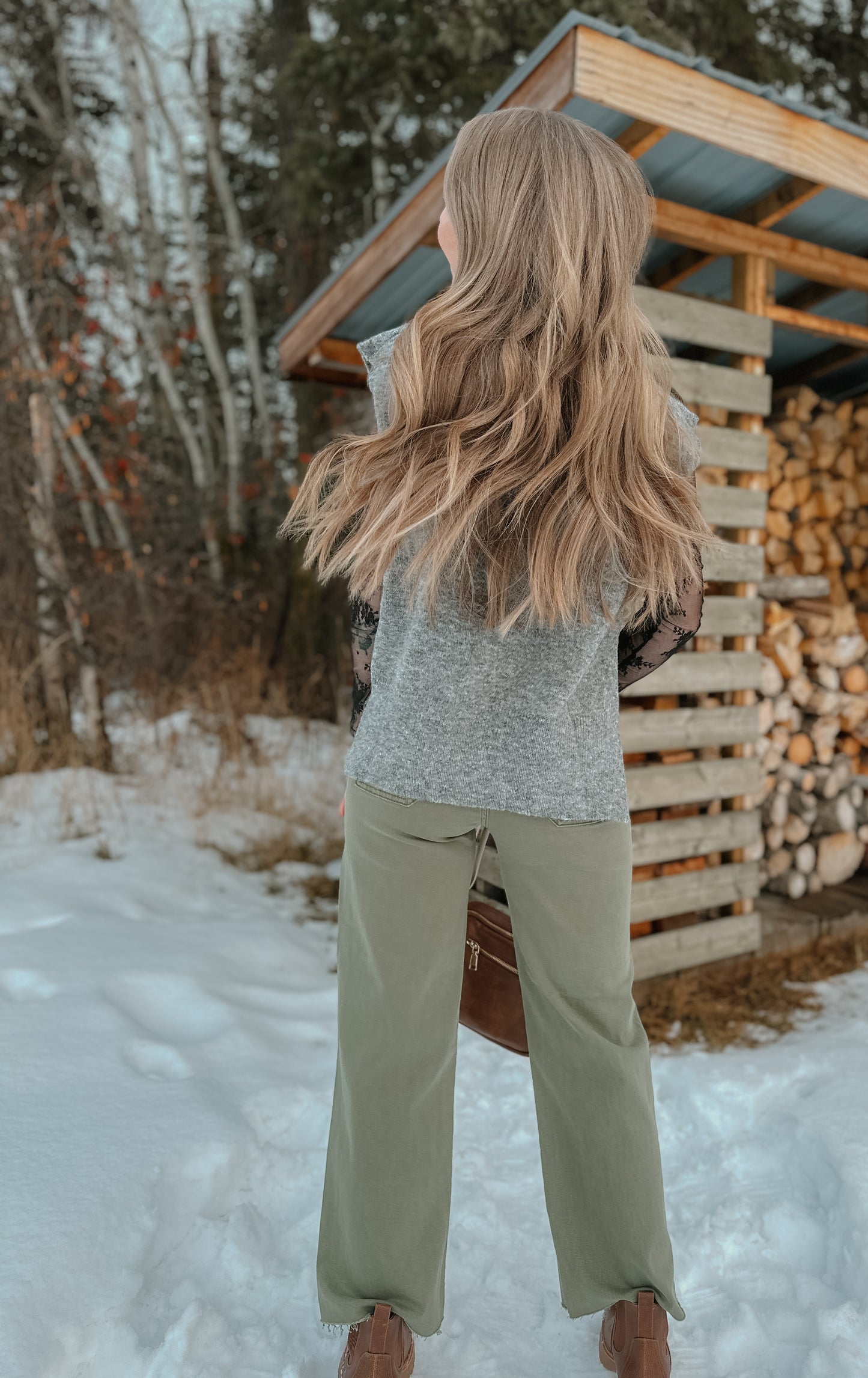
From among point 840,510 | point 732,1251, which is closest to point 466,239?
point 732,1251

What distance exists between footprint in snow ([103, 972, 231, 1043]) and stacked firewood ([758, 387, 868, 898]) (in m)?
2.42

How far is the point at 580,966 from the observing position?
1.43 meters

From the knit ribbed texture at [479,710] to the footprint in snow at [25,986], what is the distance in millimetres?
1769

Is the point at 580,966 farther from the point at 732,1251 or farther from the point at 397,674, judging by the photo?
the point at 732,1251

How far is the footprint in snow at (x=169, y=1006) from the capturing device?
263cm

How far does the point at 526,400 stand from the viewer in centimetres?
123

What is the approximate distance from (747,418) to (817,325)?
0.57m

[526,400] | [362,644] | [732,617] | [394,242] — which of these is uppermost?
[394,242]

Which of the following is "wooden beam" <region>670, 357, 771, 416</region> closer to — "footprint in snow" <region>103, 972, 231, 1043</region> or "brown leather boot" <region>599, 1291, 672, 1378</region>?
"footprint in snow" <region>103, 972, 231, 1043</region>

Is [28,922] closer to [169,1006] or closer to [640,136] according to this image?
[169,1006]

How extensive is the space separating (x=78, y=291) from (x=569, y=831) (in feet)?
25.0

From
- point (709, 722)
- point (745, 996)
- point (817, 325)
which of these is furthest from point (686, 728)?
point (817, 325)

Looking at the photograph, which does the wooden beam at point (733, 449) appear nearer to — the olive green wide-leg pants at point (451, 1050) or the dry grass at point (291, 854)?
the olive green wide-leg pants at point (451, 1050)

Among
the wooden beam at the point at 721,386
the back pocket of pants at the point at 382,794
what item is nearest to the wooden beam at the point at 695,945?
the wooden beam at the point at 721,386
